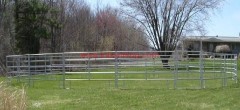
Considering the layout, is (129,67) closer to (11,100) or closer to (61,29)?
(11,100)

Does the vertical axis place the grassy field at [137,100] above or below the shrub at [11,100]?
below

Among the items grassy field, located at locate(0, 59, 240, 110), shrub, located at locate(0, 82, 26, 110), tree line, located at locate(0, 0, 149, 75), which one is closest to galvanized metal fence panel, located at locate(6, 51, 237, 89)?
grassy field, located at locate(0, 59, 240, 110)

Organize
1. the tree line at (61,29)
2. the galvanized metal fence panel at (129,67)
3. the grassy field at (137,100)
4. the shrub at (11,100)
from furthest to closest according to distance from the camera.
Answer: the tree line at (61,29) < the galvanized metal fence panel at (129,67) < the grassy field at (137,100) < the shrub at (11,100)

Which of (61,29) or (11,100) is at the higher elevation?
(61,29)

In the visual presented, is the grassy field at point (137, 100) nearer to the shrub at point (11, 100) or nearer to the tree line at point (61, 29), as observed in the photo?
the shrub at point (11, 100)

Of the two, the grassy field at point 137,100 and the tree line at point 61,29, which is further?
the tree line at point 61,29

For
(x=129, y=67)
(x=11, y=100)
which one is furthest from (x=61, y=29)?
(x=11, y=100)

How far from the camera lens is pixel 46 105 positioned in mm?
13828

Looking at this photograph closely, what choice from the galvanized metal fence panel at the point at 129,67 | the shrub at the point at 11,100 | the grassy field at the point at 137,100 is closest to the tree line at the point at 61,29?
the galvanized metal fence panel at the point at 129,67

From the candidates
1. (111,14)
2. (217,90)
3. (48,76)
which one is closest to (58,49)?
(111,14)

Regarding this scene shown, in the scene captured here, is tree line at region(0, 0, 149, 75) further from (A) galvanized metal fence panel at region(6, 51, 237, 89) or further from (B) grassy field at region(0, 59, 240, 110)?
(B) grassy field at region(0, 59, 240, 110)

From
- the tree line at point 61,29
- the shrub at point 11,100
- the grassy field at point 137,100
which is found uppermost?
the tree line at point 61,29

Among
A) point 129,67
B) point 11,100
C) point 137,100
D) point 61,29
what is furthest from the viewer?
point 61,29

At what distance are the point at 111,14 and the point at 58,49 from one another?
1819 cm
